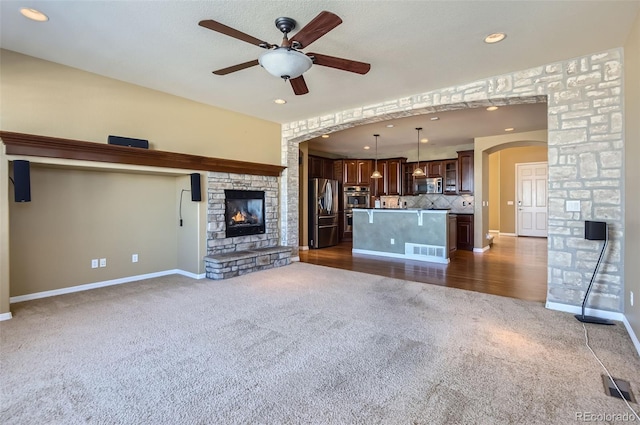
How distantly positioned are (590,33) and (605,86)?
638 millimetres

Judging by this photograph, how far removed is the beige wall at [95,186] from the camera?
3.44m

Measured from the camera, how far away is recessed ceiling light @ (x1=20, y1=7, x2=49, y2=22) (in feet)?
8.53

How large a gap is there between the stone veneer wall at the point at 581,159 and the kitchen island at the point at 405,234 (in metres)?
2.72

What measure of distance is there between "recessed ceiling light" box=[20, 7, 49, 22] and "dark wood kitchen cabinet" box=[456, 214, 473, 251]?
8.22 m

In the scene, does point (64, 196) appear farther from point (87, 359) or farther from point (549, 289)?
point (549, 289)

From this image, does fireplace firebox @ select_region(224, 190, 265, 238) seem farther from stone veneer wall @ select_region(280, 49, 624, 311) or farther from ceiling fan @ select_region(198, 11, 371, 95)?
stone veneer wall @ select_region(280, 49, 624, 311)

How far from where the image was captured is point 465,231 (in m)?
7.87

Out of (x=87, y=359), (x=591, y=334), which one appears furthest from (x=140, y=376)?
(x=591, y=334)

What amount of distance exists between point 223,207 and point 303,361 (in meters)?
3.47

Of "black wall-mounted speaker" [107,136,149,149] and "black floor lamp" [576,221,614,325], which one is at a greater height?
"black wall-mounted speaker" [107,136,149,149]

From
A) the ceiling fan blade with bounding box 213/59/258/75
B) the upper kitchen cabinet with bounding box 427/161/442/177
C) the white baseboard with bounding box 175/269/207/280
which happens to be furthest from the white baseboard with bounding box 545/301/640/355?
the upper kitchen cabinet with bounding box 427/161/442/177

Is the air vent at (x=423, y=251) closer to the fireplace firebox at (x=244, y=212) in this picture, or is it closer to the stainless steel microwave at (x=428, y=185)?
the stainless steel microwave at (x=428, y=185)

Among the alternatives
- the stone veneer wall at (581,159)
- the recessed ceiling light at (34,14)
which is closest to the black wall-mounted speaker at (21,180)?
the recessed ceiling light at (34,14)

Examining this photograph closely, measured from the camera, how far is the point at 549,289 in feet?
11.4
